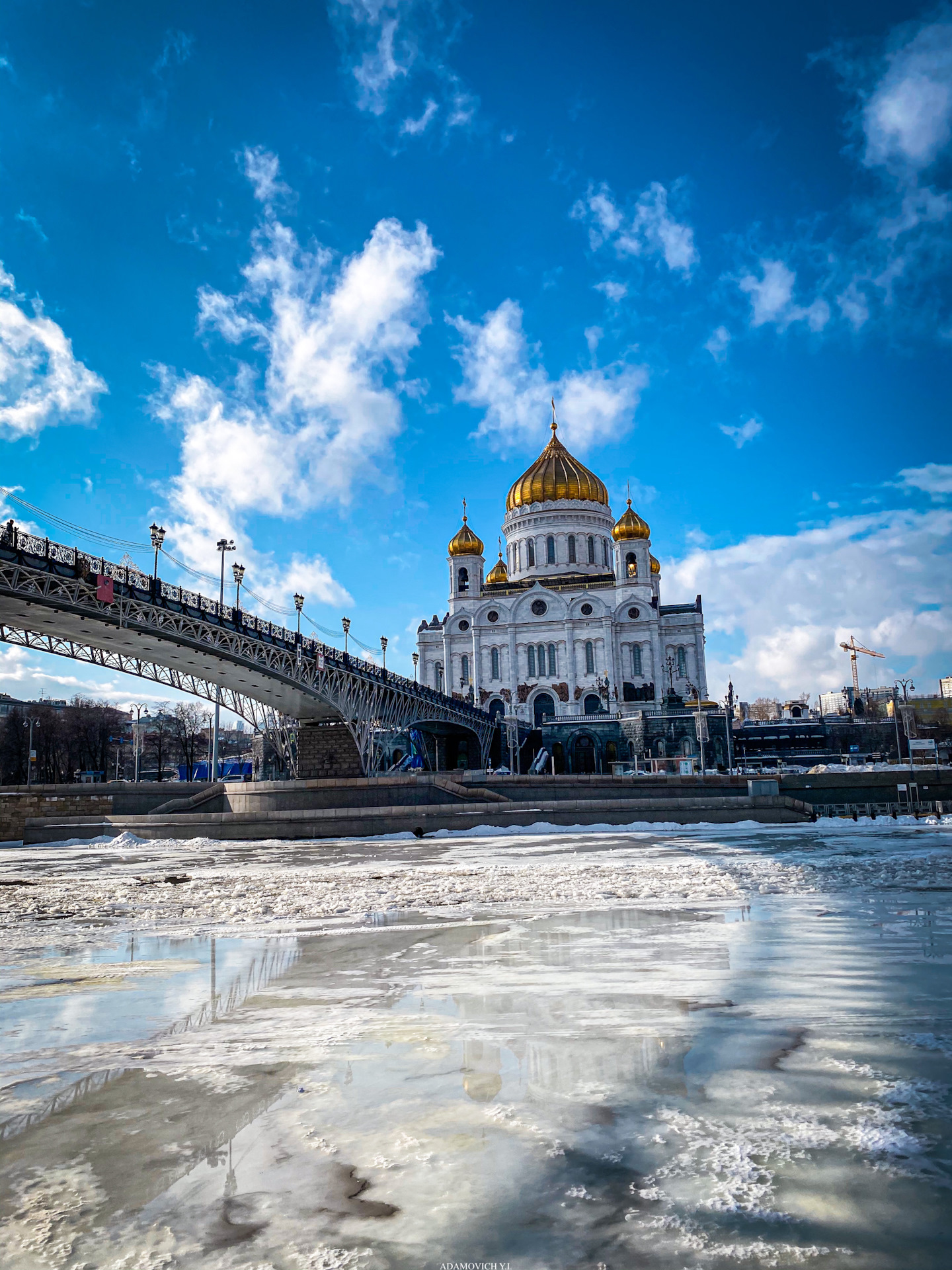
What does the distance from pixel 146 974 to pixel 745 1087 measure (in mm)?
5907

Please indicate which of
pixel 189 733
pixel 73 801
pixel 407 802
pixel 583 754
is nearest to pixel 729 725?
pixel 583 754

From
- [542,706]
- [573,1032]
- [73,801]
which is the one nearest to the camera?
[573,1032]

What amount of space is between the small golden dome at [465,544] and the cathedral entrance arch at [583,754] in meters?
24.0

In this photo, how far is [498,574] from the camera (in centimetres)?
9125

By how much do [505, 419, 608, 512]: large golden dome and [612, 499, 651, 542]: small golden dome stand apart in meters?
6.91

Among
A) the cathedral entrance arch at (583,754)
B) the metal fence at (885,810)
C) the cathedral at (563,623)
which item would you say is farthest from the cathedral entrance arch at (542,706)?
the metal fence at (885,810)

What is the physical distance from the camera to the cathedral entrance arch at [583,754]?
75188 millimetres

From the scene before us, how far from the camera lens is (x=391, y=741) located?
237 ft

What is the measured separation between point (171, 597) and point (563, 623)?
49745mm

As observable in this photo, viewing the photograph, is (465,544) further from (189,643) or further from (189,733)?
(189,643)

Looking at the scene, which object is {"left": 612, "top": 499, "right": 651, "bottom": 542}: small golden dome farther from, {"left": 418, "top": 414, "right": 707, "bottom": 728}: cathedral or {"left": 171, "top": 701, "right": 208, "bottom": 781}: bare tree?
{"left": 171, "top": 701, "right": 208, "bottom": 781}: bare tree

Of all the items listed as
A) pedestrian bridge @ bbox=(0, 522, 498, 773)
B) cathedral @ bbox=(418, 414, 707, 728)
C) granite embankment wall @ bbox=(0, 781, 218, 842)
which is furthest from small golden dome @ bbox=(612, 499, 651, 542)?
granite embankment wall @ bbox=(0, 781, 218, 842)

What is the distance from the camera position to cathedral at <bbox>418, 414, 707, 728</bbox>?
263 feet

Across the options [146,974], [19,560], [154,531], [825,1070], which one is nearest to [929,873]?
[825,1070]
